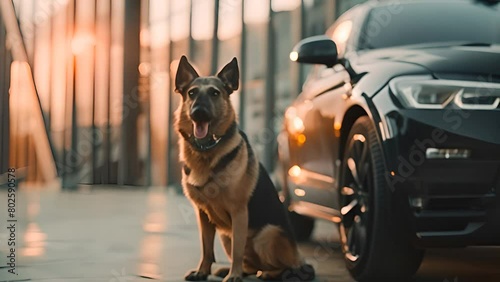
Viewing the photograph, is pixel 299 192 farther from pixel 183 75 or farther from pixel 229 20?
pixel 229 20

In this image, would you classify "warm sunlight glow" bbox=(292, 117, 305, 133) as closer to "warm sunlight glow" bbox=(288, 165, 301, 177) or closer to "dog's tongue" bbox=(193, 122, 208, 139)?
"warm sunlight glow" bbox=(288, 165, 301, 177)

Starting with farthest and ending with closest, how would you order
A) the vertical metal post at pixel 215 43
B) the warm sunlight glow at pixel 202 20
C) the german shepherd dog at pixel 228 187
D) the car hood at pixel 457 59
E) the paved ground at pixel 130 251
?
1. the warm sunlight glow at pixel 202 20
2. the vertical metal post at pixel 215 43
3. the paved ground at pixel 130 251
4. the german shepherd dog at pixel 228 187
5. the car hood at pixel 457 59

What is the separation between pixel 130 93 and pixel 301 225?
1031 cm

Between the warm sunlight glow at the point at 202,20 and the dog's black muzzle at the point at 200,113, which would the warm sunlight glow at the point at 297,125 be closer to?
the dog's black muzzle at the point at 200,113

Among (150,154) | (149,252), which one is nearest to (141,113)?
(150,154)

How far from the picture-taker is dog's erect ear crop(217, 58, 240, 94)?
173 inches

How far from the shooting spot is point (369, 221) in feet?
14.0

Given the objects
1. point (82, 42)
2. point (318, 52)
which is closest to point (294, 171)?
point (318, 52)

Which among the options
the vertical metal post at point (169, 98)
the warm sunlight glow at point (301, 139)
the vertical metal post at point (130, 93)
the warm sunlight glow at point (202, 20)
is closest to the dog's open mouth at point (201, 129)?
the warm sunlight glow at point (301, 139)

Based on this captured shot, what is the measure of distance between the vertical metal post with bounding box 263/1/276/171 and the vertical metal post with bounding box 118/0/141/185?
13.8 feet

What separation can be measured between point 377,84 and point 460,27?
44.4 inches

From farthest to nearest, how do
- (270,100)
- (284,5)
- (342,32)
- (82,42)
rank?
(82,42), (270,100), (284,5), (342,32)

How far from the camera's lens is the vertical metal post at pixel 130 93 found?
658 inches

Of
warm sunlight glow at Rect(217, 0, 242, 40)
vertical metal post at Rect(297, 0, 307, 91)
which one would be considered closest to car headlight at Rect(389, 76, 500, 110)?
vertical metal post at Rect(297, 0, 307, 91)
